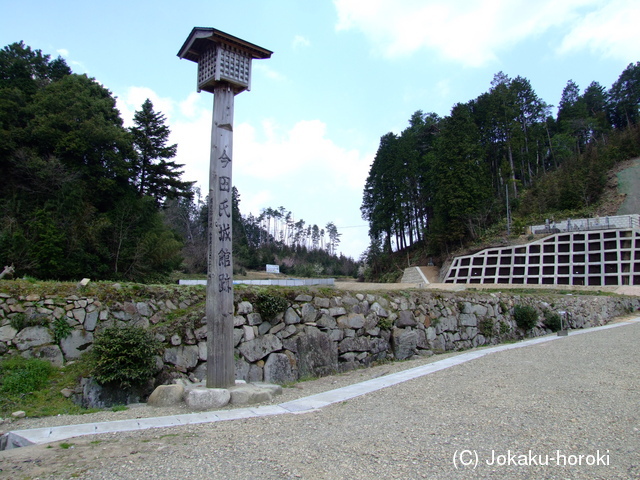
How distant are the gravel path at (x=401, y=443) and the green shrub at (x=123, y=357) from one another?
217 cm

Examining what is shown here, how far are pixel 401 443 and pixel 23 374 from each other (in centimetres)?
550

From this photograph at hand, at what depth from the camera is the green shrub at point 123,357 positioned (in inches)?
225

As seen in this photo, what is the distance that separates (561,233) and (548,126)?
138ft

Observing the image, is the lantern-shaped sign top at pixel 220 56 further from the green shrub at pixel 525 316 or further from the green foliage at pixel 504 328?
the green shrub at pixel 525 316

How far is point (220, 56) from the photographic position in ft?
19.2

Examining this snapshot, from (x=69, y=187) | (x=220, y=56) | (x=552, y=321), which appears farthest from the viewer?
(x=69, y=187)

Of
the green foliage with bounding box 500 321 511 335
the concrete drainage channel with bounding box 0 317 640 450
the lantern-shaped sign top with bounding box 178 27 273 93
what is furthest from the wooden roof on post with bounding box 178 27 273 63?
the green foliage with bounding box 500 321 511 335

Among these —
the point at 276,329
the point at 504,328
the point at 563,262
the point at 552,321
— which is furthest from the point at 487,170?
the point at 276,329

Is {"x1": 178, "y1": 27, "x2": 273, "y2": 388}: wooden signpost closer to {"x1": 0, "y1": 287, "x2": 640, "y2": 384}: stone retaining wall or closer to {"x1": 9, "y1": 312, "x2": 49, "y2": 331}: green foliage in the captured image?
{"x1": 0, "y1": 287, "x2": 640, "y2": 384}: stone retaining wall

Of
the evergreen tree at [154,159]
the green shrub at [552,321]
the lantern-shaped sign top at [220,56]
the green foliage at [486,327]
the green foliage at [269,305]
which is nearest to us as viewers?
the lantern-shaped sign top at [220,56]

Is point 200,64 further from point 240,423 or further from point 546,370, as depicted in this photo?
point 546,370

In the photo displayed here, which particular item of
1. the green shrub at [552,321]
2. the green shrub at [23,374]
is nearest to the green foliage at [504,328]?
the green shrub at [552,321]

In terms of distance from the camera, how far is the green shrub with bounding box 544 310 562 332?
14398mm

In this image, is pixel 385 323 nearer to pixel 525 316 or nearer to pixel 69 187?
pixel 525 316
